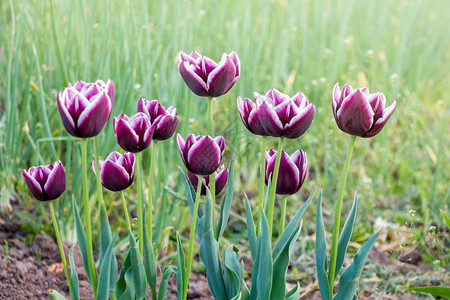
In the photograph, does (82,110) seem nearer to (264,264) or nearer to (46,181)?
(46,181)

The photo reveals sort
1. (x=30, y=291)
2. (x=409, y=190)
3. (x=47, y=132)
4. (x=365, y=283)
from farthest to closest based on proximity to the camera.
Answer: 1. (x=409, y=190)
2. (x=365, y=283)
3. (x=47, y=132)
4. (x=30, y=291)

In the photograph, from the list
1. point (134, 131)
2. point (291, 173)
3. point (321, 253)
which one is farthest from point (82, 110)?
point (321, 253)

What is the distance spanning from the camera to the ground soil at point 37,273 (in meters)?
1.67

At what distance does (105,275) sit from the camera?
3.91ft

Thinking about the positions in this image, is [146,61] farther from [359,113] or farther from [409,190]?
[409,190]

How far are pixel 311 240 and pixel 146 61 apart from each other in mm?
912

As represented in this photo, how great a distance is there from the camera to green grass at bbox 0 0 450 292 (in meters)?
2.01

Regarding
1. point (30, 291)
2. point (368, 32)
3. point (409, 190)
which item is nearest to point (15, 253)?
point (30, 291)

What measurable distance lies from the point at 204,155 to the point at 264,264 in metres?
0.25

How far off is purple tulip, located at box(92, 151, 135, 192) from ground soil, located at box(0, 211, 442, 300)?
0.51m

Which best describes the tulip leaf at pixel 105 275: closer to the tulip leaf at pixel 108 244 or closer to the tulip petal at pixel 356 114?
the tulip leaf at pixel 108 244

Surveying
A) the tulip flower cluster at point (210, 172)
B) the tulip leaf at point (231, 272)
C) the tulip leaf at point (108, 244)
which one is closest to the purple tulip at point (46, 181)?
the tulip flower cluster at point (210, 172)

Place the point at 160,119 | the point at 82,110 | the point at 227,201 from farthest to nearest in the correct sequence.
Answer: the point at 227,201 < the point at 160,119 < the point at 82,110

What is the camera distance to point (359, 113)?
1.15m
